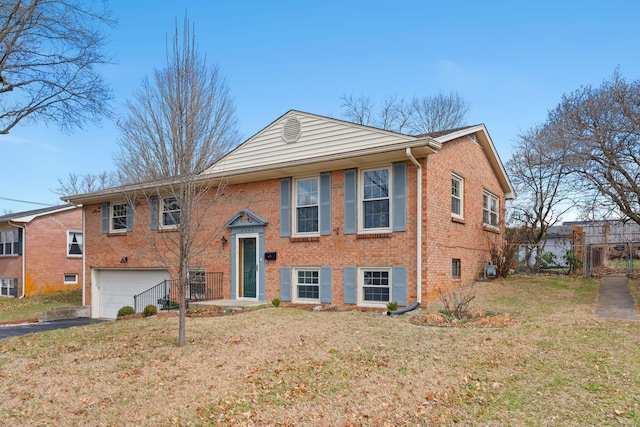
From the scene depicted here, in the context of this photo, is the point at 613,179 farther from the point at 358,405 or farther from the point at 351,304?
the point at 358,405

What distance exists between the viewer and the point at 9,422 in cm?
533

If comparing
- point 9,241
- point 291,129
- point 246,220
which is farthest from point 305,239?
point 9,241

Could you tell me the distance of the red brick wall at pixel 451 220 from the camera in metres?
12.0

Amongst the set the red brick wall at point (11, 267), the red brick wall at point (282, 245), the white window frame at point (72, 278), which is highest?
the red brick wall at point (282, 245)

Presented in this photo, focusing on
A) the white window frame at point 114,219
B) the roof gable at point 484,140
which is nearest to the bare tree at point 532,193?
the roof gable at point 484,140

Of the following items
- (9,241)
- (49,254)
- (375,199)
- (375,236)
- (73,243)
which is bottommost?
(49,254)

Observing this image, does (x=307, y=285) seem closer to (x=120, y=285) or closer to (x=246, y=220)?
(x=246, y=220)

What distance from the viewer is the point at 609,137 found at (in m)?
13.3

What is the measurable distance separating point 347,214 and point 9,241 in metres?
22.2

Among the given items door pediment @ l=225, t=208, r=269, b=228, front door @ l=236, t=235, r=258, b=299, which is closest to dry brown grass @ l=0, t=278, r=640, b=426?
front door @ l=236, t=235, r=258, b=299

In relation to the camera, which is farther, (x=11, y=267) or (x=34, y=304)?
(x=11, y=267)

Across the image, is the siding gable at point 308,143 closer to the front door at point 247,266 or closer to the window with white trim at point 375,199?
the window with white trim at point 375,199

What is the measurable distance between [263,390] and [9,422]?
111 inches

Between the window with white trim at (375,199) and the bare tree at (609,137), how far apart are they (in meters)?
5.71
